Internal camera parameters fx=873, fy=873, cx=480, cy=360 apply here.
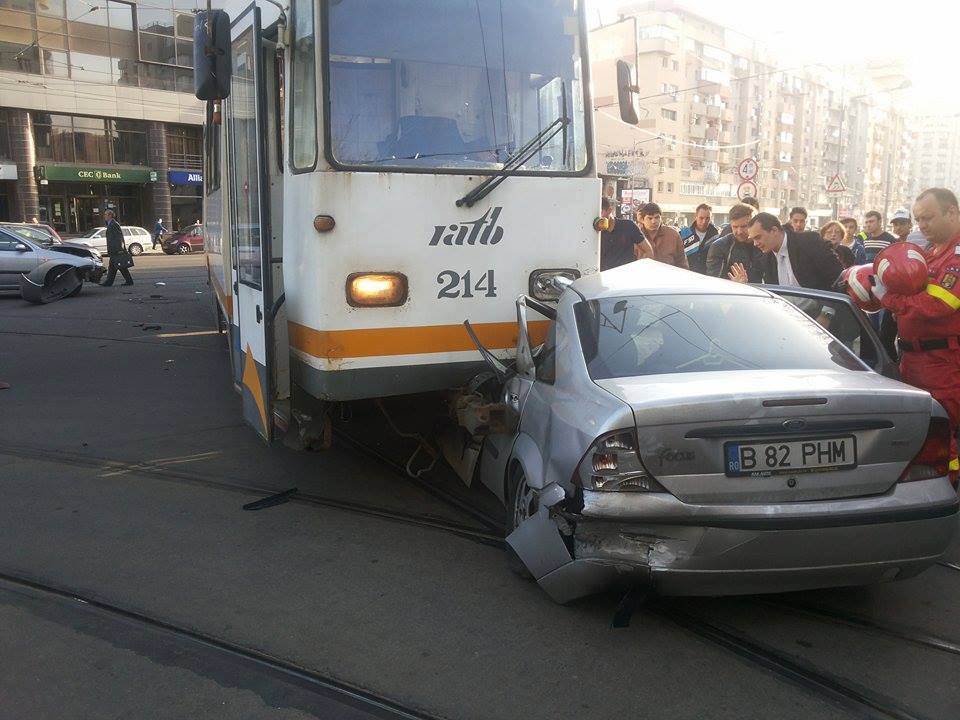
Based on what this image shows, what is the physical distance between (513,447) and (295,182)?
6.84 ft

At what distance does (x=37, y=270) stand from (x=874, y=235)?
53.0 feet

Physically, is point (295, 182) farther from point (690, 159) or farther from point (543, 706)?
point (690, 159)

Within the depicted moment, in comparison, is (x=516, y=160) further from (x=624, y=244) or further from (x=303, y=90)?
(x=624, y=244)

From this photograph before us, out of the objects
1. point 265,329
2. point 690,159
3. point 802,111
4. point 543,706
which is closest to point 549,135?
point 265,329

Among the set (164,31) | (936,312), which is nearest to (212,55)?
(936,312)

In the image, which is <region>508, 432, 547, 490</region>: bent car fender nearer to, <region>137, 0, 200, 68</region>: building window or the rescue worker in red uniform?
the rescue worker in red uniform

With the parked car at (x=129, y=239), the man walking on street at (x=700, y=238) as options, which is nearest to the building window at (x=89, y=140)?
the parked car at (x=129, y=239)

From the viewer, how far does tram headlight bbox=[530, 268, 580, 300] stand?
5.59 metres

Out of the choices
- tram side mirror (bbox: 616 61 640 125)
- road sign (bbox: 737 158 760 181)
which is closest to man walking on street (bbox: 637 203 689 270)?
tram side mirror (bbox: 616 61 640 125)

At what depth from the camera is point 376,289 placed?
16.8 feet

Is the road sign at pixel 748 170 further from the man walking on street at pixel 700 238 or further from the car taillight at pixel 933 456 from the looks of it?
the car taillight at pixel 933 456

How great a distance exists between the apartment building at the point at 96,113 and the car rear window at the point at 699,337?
43202 millimetres

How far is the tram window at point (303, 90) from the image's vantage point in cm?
503

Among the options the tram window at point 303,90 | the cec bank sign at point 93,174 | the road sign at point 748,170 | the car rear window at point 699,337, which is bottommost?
the car rear window at point 699,337
